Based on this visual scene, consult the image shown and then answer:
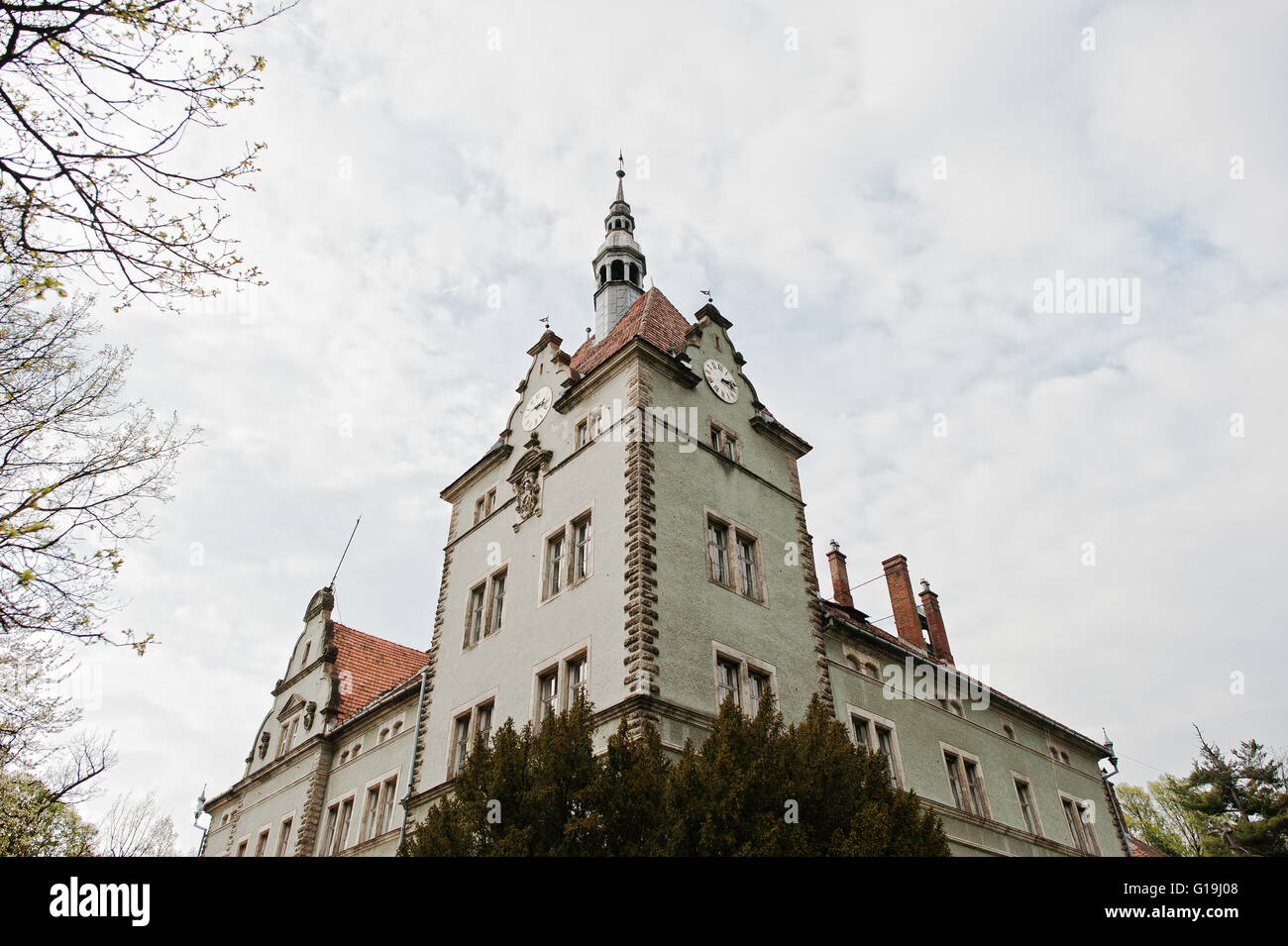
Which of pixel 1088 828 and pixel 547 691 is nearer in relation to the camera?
pixel 547 691

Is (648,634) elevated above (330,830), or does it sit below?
above


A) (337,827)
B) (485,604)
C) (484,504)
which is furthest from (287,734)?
(485,604)

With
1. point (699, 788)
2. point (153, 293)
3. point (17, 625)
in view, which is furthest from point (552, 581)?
point (153, 293)

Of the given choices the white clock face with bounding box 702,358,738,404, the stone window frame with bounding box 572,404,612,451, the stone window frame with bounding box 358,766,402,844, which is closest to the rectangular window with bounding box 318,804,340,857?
the stone window frame with bounding box 358,766,402,844

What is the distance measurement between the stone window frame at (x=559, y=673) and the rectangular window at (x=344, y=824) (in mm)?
11757

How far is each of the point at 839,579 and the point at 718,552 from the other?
10801mm

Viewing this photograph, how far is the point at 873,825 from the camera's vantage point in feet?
40.3

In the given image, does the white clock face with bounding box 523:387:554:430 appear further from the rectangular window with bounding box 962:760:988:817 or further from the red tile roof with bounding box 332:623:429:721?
the rectangular window with bounding box 962:760:988:817

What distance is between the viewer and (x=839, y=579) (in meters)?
31.0

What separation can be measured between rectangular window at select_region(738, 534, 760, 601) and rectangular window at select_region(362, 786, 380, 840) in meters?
14.2

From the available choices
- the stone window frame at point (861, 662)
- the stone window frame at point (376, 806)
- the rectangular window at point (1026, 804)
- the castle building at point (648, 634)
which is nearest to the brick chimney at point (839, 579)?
the castle building at point (648, 634)

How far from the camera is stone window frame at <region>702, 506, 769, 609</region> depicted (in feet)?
69.3

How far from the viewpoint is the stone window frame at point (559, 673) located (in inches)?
752

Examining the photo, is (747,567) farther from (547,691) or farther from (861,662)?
(547,691)
